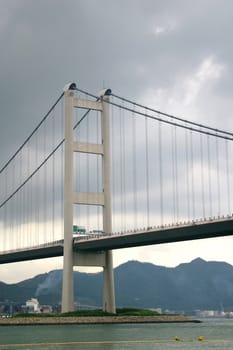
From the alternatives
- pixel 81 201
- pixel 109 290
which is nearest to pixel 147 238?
pixel 81 201

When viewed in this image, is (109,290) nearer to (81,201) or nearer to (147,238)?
(81,201)

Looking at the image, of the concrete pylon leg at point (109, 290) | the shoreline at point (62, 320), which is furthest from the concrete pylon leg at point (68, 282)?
the shoreline at point (62, 320)

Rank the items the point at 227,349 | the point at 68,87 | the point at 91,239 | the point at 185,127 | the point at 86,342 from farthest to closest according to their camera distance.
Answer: the point at 68,87, the point at 91,239, the point at 185,127, the point at 86,342, the point at 227,349

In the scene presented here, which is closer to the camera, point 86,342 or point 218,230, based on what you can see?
point 86,342

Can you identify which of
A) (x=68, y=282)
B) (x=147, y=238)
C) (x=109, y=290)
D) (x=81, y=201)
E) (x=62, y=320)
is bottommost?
(x=62, y=320)

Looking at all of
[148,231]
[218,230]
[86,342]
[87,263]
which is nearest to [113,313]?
[87,263]

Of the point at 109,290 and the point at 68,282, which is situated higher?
the point at 68,282

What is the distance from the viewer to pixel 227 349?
38.7 meters

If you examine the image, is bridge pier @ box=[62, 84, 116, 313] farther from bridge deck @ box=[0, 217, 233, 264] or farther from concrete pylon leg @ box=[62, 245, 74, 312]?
bridge deck @ box=[0, 217, 233, 264]

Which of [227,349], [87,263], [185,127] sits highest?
[185,127]

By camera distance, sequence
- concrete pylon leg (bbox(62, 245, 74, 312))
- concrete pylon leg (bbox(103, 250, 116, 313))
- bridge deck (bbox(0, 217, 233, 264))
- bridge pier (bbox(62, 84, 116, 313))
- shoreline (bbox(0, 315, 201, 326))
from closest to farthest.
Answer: bridge deck (bbox(0, 217, 233, 264)) → shoreline (bbox(0, 315, 201, 326)) → bridge pier (bbox(62, 84, 116, 313)) → concrete pylon leg (bbox(62, 245, 74, 312)) → concrete pylon leg (bbox(103, 250, 116, 313))

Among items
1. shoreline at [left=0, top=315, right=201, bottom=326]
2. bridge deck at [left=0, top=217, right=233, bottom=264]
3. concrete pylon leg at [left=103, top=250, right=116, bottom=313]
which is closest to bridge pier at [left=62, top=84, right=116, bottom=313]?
concrete pylon leg at [left=103, top=250, right=116, bottom=313]

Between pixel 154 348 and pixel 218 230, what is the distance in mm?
23459

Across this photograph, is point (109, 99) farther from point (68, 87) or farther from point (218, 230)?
point (218, 230)
